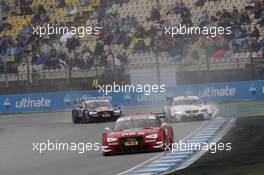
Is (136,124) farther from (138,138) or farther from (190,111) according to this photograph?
(190,111)

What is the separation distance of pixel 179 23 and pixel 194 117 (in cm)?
1340

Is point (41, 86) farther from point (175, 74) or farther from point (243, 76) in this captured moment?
point (243, 76)

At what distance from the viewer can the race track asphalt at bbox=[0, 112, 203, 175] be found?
639 inches

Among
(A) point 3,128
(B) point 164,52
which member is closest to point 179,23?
(B) point 164,52

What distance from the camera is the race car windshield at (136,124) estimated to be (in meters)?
19.4

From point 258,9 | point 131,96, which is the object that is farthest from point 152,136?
point 131,96

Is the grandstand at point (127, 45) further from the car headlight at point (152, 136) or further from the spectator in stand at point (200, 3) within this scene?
the car headlight at point (152, 136)

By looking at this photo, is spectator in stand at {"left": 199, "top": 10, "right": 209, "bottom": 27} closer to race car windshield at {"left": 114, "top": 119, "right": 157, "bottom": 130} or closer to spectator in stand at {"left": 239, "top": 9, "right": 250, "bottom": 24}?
spectator in stand at {"left": 239, "top": 9, "right": 250, "bottom": 24}

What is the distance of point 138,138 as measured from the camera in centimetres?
1862

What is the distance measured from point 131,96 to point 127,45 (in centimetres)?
293

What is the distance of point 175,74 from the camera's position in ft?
133

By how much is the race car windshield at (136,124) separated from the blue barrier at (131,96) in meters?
20.6

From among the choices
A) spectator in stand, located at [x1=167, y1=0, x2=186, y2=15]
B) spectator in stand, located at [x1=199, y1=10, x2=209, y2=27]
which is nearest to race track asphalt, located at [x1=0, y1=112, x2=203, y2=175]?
spectator in stand, located at [x1=167, y1=0, x2=186, y2=15]

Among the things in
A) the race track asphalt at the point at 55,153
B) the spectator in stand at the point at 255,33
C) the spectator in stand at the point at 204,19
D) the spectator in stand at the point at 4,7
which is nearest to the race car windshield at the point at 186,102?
the race track asphalt at the point at 55,153
